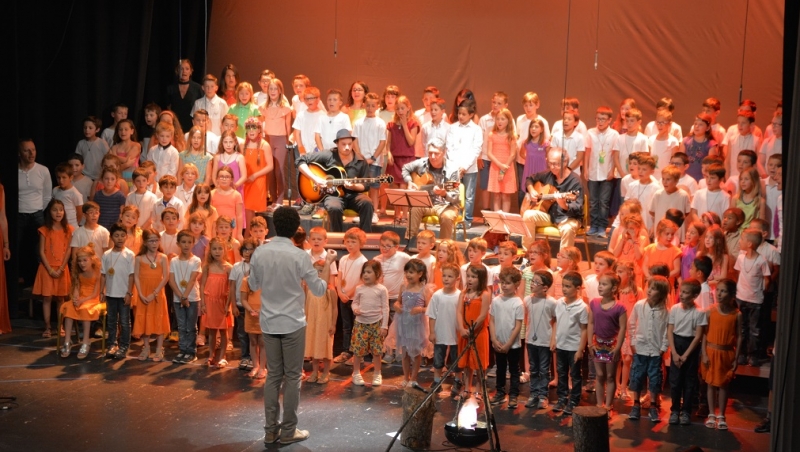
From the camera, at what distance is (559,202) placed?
988 centimetres

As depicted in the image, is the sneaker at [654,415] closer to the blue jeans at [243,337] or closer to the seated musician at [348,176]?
the blue jeans at [243,337]

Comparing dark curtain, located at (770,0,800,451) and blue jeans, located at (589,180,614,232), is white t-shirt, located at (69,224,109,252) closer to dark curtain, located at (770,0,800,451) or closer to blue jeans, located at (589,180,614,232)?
blue jeans, located at (589,180,614,232)

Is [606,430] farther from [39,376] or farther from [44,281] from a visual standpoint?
[44,281]

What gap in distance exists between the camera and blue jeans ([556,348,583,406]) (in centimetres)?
768

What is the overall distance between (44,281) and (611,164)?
5.98 m

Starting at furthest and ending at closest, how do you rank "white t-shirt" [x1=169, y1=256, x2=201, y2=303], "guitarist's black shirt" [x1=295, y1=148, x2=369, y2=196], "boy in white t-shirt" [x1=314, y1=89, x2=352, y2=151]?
"boy in white t-shirt" [x1=314, y1=89, x2=352, y2=151], "guitarist's black shirt" [x1=295, y1=148, x2=369, y2=196], "white t-shirt" [x1=169, y1=256, x2=201, y2=303]

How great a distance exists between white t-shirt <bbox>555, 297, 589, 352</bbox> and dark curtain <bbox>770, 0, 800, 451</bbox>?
1.98 meters

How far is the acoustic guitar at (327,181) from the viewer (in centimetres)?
1033

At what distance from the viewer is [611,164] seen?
422 inches

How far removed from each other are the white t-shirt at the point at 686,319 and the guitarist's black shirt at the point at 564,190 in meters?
2.40

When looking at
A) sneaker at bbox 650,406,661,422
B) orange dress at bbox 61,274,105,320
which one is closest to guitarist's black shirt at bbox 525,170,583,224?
sneaker at bbox 650,406,661,422

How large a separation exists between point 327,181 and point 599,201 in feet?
9.86

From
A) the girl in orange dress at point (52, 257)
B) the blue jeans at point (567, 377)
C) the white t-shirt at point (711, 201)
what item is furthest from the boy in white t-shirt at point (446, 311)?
the girl in orange dress at point (52, 257)

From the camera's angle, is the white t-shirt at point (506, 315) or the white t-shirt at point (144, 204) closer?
the white t-shirt at point (506, 315)
